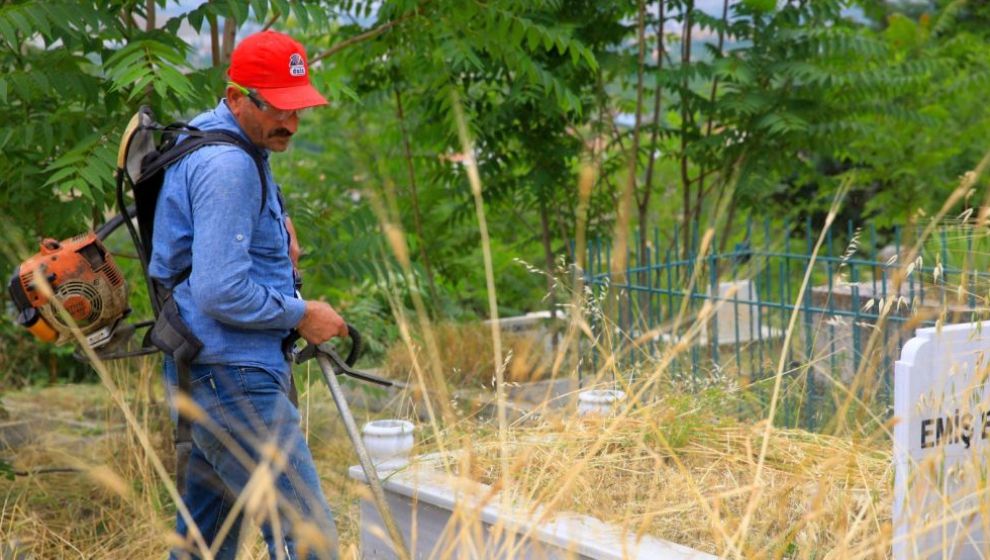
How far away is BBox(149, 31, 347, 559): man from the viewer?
3332 mm

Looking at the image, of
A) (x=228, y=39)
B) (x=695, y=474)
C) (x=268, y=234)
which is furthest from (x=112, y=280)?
(x=228, y=39)

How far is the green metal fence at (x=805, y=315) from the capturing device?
4586 millimetres

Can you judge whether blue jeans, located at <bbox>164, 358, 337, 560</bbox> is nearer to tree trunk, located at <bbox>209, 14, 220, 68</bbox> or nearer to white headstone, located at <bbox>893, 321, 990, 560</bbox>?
white headstone, located at <bbox>893, 321, 990, 560</bbox>

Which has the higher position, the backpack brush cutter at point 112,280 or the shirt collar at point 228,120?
the shirt collar at point 228,120

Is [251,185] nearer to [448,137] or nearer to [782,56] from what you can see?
[448,137]

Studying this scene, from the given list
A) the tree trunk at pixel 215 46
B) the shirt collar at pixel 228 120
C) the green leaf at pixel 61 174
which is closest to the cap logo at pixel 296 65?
the shirt collar at pixel 228 120

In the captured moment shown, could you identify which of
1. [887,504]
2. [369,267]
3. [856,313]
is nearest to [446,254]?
[369,267]

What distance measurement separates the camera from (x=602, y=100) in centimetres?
817

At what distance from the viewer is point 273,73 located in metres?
3.46

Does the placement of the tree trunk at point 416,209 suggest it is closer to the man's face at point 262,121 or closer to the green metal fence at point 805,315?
the green metal fence at point 805,315

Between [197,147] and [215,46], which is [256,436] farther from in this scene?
[215,46]

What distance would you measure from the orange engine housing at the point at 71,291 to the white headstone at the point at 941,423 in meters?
2.29

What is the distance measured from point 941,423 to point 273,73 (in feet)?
7.05

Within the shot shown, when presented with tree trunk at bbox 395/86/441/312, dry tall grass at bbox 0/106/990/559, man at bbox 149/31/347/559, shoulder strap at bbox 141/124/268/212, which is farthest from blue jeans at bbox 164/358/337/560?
tree trunk at bbox 395/86/441/312
